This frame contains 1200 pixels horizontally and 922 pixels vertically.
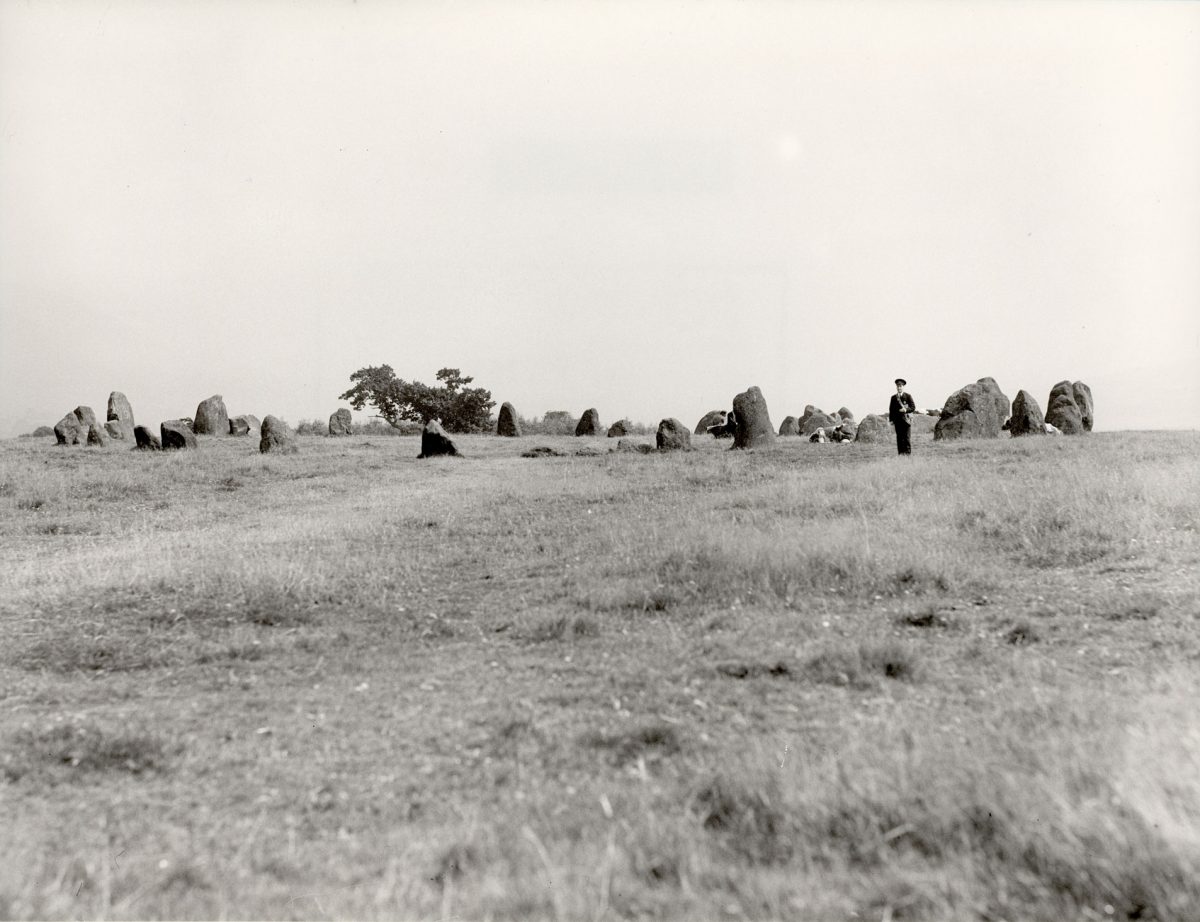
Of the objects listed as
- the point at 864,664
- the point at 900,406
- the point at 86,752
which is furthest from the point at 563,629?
the point at 900,406

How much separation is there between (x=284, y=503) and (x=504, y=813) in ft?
48.9

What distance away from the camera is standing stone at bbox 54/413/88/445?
33.8m

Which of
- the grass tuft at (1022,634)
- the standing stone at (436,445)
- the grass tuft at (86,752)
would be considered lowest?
the grass tuft at (86,752)

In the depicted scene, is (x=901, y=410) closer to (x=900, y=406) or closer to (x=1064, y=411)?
(x=900, y=406)

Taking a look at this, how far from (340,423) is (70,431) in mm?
15064

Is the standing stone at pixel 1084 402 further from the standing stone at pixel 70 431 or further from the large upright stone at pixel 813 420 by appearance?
the standing stone at pixel 70 431

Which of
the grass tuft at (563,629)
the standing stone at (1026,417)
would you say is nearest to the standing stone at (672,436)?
the standing stone at (1026,417)

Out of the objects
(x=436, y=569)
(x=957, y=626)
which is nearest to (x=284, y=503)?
(x=436, y=569)

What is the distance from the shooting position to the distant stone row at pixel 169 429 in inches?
1166

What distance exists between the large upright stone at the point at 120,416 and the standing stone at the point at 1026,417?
35399 millimetres

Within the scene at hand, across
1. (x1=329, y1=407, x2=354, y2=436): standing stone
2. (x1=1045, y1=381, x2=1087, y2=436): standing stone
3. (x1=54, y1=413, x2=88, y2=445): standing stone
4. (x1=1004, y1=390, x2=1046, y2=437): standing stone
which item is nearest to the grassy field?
(x1=1004, y1=390, x2=1046, y2=437): standing stone

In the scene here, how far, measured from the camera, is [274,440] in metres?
29.4

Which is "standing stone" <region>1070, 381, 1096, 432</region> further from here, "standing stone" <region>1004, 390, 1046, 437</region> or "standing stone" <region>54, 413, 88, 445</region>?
"standing stone" <region>54, 413, 88, 445</region>

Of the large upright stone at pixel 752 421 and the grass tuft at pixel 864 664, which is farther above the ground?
the large upright stone at pixel 752 421
